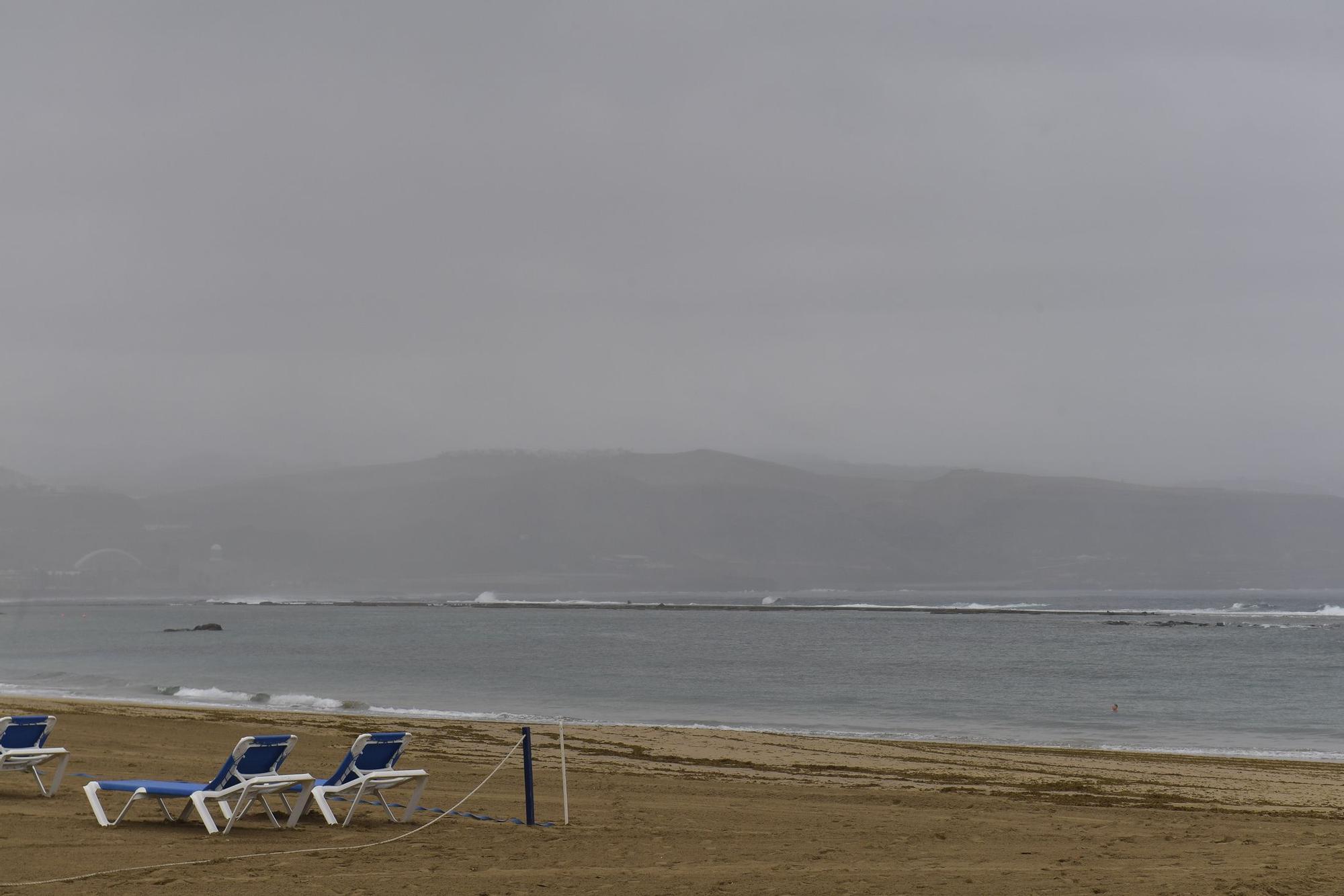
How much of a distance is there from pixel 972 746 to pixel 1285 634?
73.9m

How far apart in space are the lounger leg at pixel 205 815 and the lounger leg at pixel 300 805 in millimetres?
505

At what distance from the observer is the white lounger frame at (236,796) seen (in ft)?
32.4

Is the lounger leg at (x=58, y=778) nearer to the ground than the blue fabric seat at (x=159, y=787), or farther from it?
nearer to the ground

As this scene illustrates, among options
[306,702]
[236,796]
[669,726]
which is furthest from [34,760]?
[306,702]

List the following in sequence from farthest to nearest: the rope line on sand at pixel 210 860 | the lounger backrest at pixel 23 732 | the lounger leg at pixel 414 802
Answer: the lounger backrest at pixel 23 732 → the lounger leg at pixel 414 802 → the rope line on sand at pixel 210 860

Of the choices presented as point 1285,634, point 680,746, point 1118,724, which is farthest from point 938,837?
point 1285,634

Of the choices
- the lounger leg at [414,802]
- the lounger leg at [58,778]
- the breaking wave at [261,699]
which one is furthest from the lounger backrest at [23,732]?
the breaking wave at [261,699]

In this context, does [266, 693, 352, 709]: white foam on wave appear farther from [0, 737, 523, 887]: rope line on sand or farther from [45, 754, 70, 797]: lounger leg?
[0, 737, 523, 887]: rope line on sand

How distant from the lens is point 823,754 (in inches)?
823

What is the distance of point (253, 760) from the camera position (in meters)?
10.1

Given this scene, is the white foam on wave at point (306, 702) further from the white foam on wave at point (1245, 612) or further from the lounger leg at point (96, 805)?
the white foam on wave at point (1245, 612)

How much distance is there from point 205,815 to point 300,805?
790 mm

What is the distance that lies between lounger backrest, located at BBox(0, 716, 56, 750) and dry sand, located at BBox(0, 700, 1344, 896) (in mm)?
463

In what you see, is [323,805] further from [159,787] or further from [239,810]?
[159,787]
